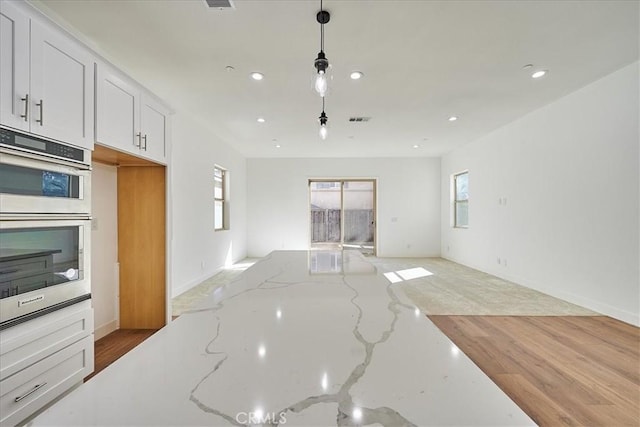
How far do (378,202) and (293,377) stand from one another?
7224 mm

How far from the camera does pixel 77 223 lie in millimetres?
1803

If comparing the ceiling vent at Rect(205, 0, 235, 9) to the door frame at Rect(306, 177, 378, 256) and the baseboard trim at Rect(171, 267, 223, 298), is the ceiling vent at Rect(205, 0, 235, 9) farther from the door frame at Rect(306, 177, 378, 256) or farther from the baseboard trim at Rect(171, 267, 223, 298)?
the door frame at Rect(306, 177, 378, 256)

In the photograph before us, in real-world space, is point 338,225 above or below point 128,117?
below

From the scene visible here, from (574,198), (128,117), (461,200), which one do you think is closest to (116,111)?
(128,117)

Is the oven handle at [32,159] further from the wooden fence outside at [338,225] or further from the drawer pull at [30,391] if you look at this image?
the wooden fence outside at [338,225]

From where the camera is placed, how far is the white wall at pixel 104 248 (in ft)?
8.85

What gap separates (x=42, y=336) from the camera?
1.58 metres

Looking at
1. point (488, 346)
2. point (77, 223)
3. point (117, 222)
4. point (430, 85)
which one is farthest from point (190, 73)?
point (488, 346)

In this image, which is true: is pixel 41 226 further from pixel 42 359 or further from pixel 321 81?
pixel 321 81

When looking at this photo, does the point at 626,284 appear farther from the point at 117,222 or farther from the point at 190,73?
the point at 117,222

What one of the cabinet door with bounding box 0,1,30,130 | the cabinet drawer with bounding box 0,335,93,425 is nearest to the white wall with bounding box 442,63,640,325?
the cabinet drawer with bounding box 0,335,93,425

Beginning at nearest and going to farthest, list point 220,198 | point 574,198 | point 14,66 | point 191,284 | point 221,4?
point 14,66 → point 221,4 → point 574,198 → point 191,284 → point 220,198

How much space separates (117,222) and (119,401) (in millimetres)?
2937

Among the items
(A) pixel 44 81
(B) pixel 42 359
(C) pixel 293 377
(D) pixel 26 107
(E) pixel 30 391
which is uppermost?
(A) pixel 44 81
